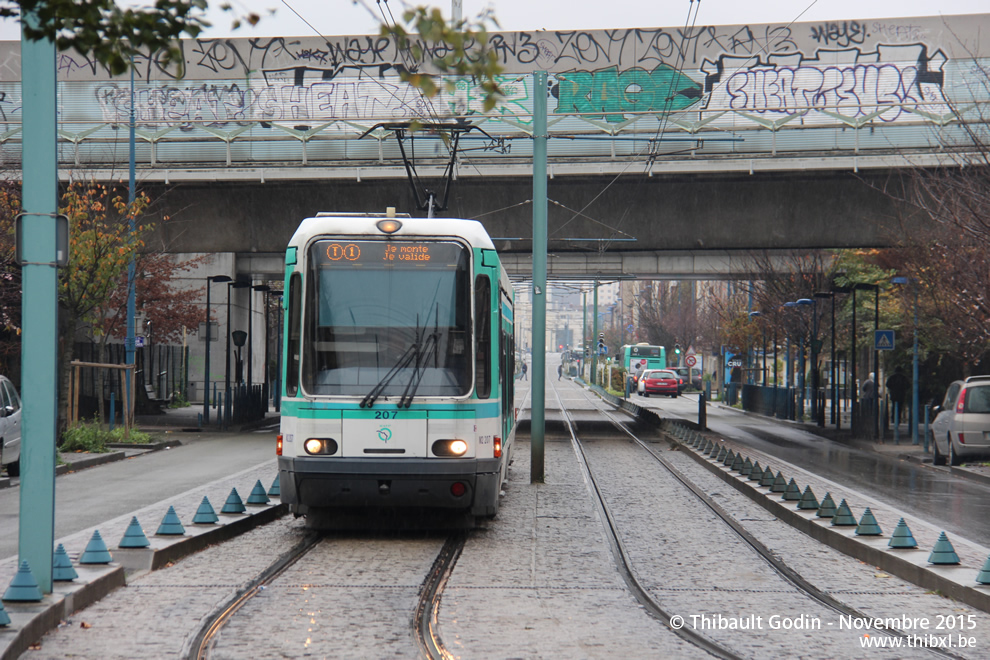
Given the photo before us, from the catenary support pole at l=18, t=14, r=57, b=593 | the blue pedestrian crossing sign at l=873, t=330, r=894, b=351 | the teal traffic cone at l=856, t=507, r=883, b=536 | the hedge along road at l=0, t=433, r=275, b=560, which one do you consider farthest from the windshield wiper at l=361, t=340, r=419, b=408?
the blue pedestrian crossing sign at l=873, t=330, r=894, b=351

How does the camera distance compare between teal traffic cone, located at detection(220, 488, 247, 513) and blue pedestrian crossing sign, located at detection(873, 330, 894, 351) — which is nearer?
teal traffic cone, located at detection(220, 488, 247, 513)

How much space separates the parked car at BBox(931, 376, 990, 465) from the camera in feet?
66.9

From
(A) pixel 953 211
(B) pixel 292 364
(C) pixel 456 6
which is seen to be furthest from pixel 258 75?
(B) pixel 292 364

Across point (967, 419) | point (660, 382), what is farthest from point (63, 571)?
point (660, 382)

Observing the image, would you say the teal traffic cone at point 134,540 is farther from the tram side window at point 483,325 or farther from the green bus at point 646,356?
the green bus at point 646,356

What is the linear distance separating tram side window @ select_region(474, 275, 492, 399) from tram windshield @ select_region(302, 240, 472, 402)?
89 millimetres

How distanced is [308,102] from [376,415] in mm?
18271

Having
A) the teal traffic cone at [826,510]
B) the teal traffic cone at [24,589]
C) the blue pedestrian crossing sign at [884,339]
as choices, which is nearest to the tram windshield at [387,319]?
the teal traffic cone at [24,589]

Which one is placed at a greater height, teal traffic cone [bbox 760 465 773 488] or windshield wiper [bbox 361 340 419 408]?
windshield wiper [bbox 361 340 419 408]

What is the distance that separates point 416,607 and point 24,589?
2.49 m

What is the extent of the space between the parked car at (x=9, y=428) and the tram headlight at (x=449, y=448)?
8.47m

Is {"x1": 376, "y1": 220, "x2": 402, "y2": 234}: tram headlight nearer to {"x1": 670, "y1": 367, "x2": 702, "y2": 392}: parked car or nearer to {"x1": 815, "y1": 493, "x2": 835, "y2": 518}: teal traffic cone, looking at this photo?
{"x1": 815, "y1": 493, "x2": 835, "y2": 518}: teal traffic cone

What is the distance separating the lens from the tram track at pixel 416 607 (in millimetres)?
6410

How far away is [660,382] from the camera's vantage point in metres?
67.1
